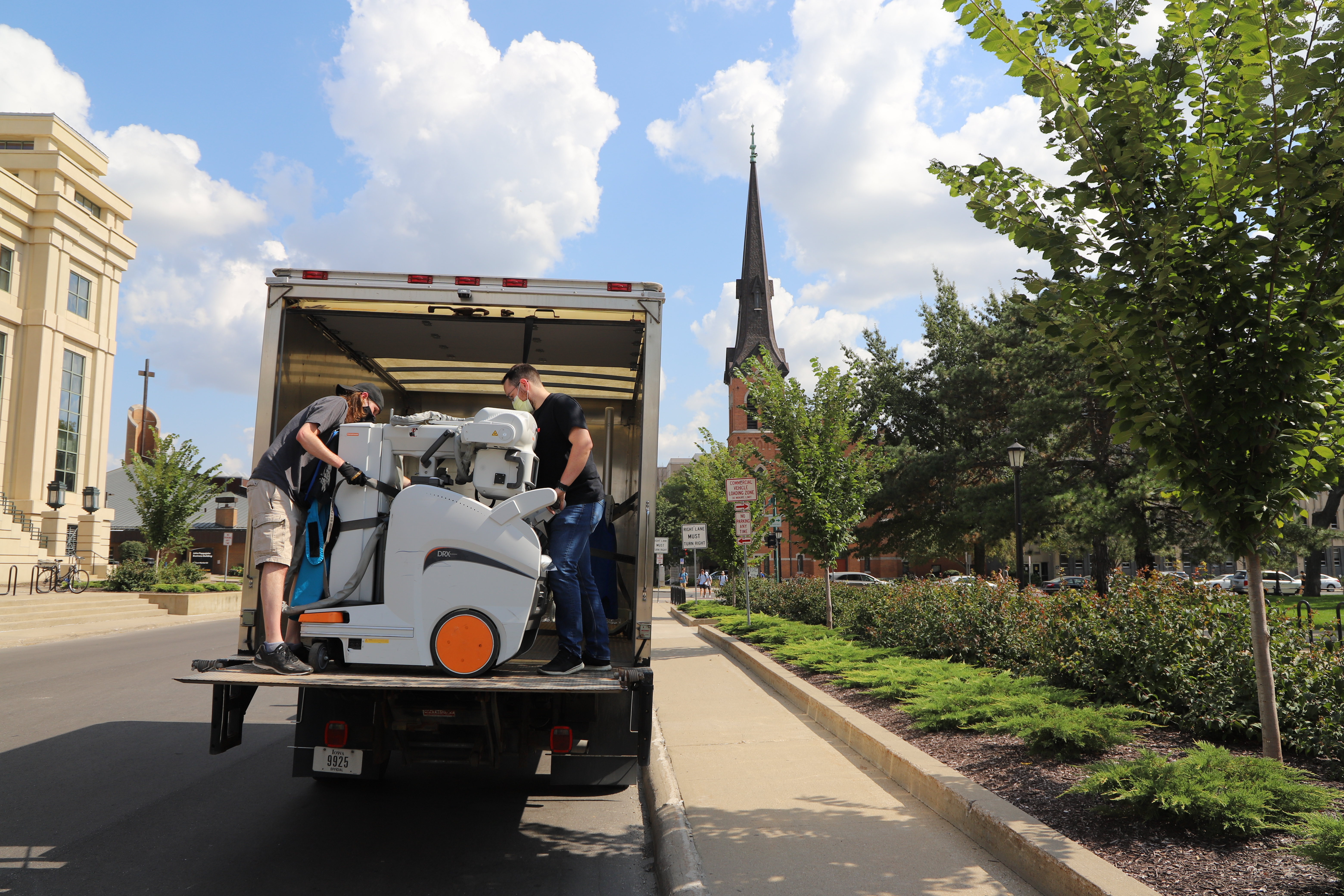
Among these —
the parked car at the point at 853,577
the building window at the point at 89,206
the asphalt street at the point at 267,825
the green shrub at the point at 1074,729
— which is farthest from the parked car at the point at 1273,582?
the building window at the point at 89,206

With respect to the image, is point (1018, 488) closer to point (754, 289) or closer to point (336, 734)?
point (336, 734)

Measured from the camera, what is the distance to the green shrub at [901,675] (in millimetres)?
7934

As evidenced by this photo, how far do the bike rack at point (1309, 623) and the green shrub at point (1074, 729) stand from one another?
1.46m

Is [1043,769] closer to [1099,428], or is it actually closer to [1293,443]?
[1293,443]

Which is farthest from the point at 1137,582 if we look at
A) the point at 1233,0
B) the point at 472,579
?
the point at 472,579

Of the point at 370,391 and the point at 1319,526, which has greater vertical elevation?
the point at 370,391

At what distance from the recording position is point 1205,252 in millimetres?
4543

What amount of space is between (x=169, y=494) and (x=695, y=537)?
17.7 meters

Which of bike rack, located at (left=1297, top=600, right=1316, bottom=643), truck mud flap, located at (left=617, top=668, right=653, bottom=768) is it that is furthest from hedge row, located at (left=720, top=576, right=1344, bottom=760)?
truck mud flap, located at (left=617, top=668, right=653, bottom=768)

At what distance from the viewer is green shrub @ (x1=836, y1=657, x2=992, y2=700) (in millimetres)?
7934

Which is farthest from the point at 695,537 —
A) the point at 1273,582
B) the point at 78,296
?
the point at 1273,582

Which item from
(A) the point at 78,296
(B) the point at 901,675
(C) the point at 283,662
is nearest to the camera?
(C) the point at 283,662

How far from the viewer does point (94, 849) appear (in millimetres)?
4613

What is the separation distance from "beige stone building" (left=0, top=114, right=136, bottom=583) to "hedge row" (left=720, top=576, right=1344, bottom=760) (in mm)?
34406
